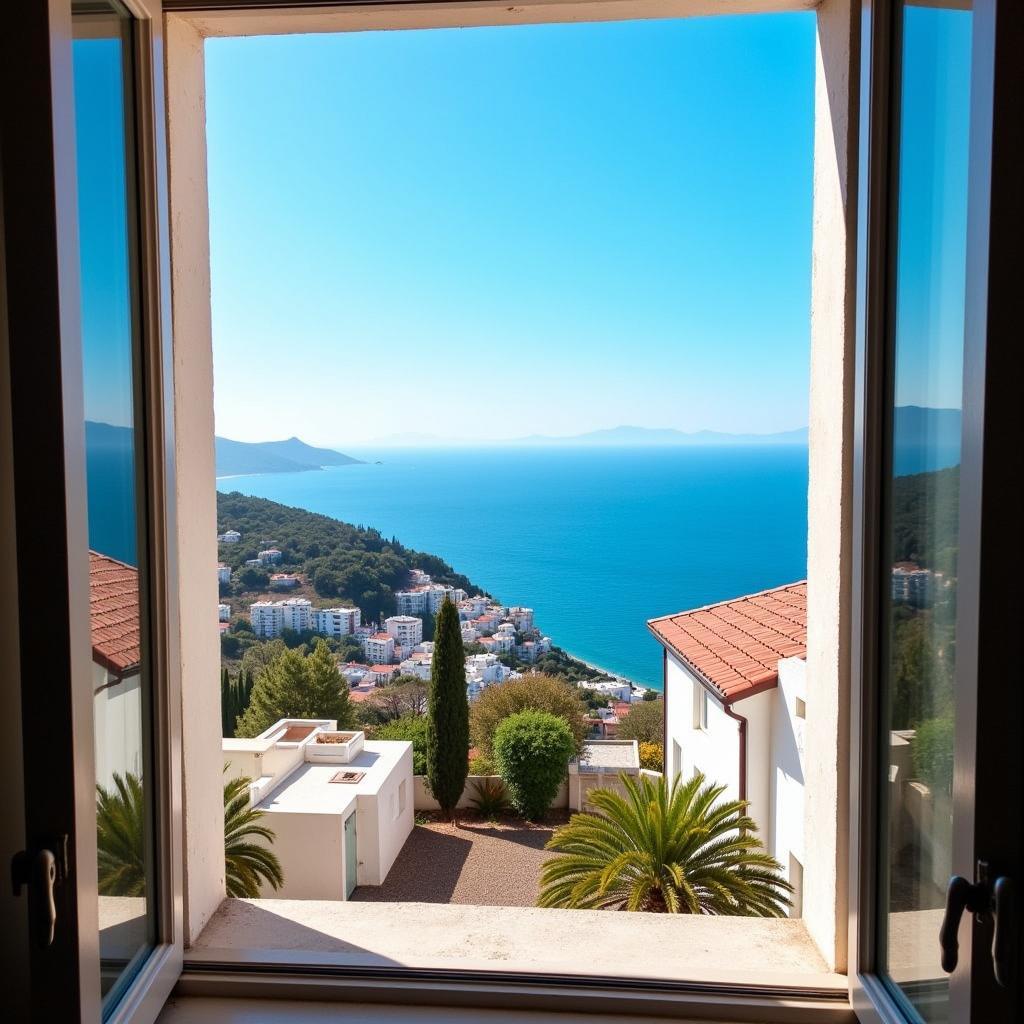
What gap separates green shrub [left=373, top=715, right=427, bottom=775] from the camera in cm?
1248

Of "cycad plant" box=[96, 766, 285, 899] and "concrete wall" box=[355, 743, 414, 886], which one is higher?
"cycad plant" box=[96, 766, 285, 899]

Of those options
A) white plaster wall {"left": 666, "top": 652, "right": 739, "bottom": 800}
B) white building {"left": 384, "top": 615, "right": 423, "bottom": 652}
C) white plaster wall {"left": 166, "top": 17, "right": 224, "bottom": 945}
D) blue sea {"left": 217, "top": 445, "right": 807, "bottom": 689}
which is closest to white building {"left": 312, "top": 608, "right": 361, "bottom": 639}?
white building {"left": 384, "top": 615, "right": 423, "bottom": 652}

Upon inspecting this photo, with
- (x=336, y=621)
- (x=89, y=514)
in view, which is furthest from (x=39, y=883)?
(x=336, y=621)

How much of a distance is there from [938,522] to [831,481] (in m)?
0.52

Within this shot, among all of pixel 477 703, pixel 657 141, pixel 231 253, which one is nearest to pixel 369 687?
pixel 477 703

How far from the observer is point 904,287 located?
1298mm

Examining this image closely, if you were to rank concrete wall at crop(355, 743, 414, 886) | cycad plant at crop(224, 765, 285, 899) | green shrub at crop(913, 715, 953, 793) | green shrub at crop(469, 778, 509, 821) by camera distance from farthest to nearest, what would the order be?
green shrub at crop(469, 778, 509, 821) → concrete wall at crop(355, 743, 414, 886) → cycad plant at crop(224, 765, 285, 899) → green shrub at crop(913, 715, 953, 793)

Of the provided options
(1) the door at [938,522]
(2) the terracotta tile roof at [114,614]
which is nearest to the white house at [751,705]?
(1) the door at [938,522]

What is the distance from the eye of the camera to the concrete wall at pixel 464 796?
490 inches

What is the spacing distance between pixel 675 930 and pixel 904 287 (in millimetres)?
1397

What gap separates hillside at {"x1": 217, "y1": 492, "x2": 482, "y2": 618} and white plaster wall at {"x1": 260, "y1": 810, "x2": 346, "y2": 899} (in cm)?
917

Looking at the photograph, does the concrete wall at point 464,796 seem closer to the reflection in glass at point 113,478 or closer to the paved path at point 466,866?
the paved path at point 466,866

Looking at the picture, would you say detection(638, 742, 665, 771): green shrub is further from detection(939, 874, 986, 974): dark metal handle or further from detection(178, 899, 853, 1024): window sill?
detection(939, 874, 986, 974): dark metal handle

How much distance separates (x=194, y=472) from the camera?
Result: 1802 millimetres
